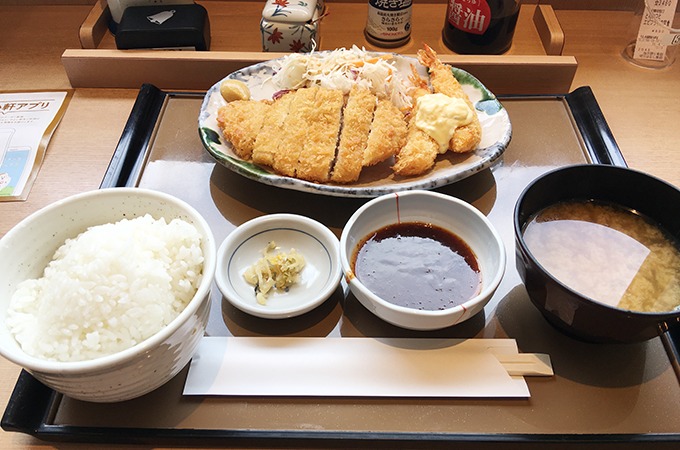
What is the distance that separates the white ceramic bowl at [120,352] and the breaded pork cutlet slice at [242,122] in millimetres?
478

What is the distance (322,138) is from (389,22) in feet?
2.74

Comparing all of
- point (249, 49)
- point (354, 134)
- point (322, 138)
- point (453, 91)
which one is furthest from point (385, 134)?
point (249, 49)

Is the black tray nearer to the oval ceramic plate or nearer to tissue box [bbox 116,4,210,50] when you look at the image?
the oval ceramic plate

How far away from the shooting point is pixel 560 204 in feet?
4.56

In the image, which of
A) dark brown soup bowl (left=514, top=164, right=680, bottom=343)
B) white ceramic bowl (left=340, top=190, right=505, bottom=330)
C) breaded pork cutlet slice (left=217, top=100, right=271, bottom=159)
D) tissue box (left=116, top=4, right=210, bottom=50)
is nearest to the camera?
dark brown soup bowl (left=514, top=164, right=680, bottom=343)

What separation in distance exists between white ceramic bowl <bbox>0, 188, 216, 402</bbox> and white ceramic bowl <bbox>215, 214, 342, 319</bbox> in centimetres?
18

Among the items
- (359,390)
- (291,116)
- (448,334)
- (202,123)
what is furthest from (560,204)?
(202,123)

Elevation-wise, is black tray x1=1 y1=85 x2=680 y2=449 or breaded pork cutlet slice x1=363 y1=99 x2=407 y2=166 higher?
breaded pork cutlet slice x1=363 y1=99 x2=407 y2=166

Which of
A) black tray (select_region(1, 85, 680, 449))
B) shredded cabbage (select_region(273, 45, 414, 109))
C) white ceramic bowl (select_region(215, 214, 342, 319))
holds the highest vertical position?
shredded cabbage (select_region(273, 45, 414, 109))

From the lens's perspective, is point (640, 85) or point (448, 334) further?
point (640, 85)

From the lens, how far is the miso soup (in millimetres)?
1209

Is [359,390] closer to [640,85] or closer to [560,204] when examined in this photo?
[560,204]

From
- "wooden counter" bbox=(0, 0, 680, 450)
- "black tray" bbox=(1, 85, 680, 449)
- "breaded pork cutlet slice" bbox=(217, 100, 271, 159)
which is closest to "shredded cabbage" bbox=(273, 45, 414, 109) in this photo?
"breaded pork cutlet slice" bbox=(217, 100, 271, 159)

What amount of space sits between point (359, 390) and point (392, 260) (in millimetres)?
357
